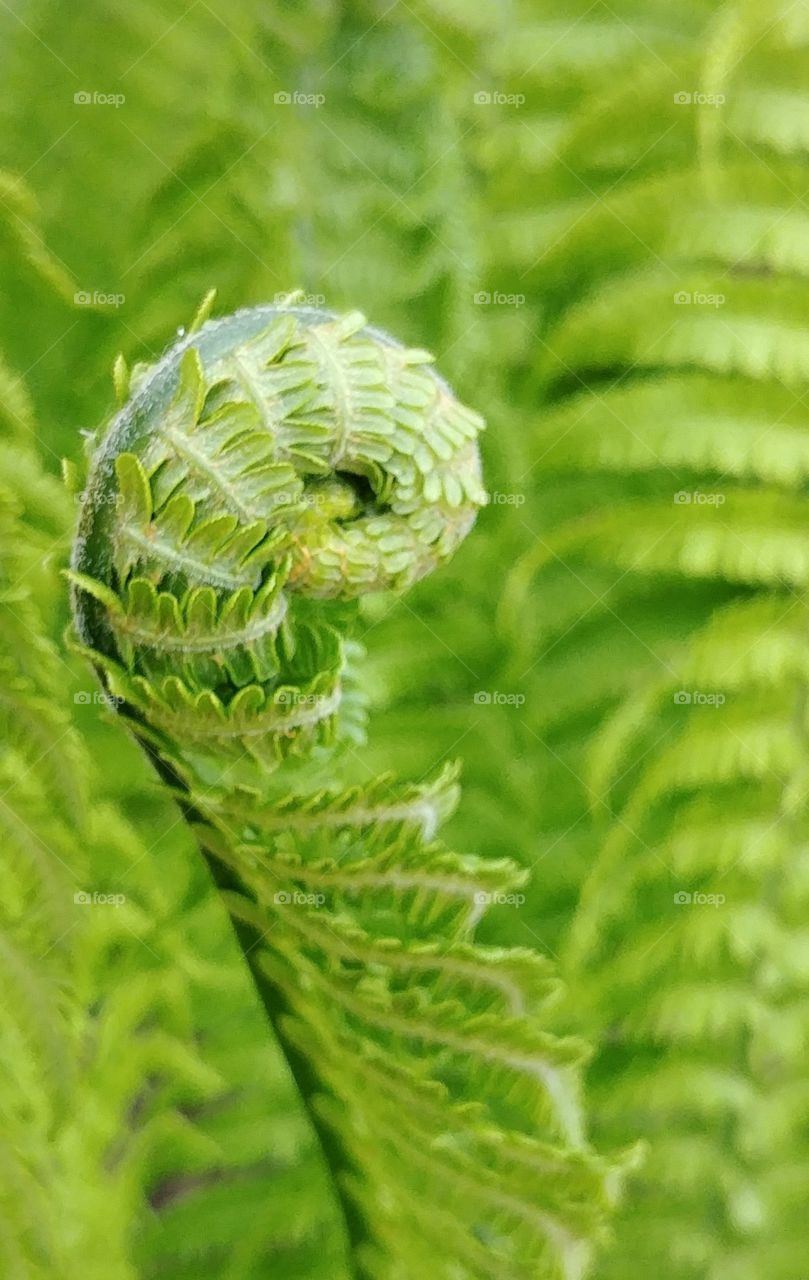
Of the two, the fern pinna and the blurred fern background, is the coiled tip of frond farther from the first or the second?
the blurred fern background

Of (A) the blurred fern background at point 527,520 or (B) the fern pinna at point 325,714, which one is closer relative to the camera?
(B) the fern pinna at point 325,714

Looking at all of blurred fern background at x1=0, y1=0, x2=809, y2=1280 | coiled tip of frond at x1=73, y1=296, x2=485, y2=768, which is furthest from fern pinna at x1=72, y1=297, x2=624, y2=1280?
blurred fern background at x1=0, y1=0, x2=809, y2=1280

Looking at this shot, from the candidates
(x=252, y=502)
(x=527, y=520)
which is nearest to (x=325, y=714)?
(x=252, y=502)

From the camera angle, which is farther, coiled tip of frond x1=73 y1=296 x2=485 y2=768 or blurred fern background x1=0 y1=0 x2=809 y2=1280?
blurred fern background x1=0 y1=0 x2=809 y2=1280

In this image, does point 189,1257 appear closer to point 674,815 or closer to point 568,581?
point 674,815

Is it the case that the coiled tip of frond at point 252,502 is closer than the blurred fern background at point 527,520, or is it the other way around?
the coiled tip of frond at point 252,502

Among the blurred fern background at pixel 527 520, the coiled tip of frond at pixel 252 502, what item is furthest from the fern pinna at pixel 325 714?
the blurred fern background at pixel 527 520

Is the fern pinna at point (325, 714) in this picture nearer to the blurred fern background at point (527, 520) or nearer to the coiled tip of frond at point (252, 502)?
the coiled tip of frond at point (252, 502)
